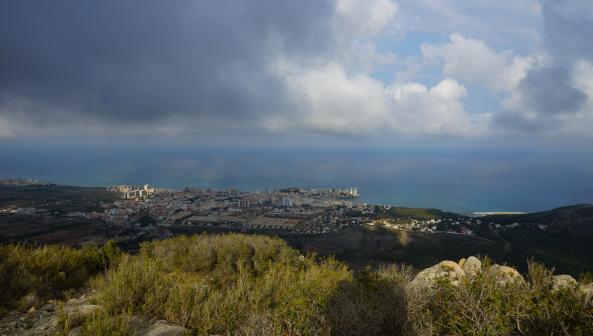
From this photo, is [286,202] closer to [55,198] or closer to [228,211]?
[228,211]

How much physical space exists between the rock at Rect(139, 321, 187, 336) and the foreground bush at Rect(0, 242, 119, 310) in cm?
225

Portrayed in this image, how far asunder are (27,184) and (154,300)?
59905 millimetres

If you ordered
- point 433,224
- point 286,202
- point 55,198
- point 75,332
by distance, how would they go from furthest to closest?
point 286,202, point 55,198, point 433,224, point 75,332

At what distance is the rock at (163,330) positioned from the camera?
11.6 ft

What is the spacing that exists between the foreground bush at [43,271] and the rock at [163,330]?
88.8 inches

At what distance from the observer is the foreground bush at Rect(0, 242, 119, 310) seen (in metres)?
4.77

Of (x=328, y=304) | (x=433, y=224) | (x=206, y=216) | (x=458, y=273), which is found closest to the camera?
(x=328, y=304)

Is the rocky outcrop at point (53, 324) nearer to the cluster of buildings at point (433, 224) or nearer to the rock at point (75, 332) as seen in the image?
the rock at point (75, 332)

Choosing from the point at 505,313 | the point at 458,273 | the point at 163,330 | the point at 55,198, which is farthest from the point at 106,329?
the point at 55,198

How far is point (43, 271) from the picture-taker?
5.96 metres

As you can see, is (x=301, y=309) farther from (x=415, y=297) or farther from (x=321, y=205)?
(x=321, y=205)

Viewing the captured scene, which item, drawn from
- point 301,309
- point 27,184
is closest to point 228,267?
point 301,309

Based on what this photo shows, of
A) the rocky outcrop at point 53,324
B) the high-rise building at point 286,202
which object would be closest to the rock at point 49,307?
the rocky outcrop at point 53,324

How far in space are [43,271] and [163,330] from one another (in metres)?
3.96
